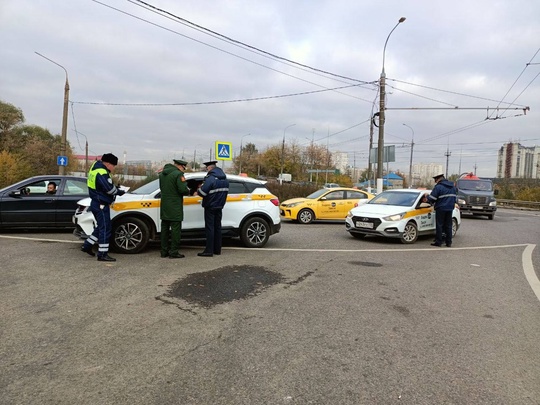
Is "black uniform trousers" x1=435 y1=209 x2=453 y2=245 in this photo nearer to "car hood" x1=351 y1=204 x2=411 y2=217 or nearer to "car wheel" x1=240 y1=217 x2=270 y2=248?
"car hood" x1=351 y1=204 x2=411 y2=217

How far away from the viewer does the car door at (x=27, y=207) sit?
988cm

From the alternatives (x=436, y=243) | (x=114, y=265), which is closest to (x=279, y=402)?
(x=114, y=265)

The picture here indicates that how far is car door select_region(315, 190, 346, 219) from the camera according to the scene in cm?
1530

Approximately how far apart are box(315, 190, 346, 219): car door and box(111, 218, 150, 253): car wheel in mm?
8618

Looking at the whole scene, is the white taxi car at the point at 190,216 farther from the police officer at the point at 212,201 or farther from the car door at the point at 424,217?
the car door at the point at 424,217

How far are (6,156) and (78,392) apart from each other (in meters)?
34.7

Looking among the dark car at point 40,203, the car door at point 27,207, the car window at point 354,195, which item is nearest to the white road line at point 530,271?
the car window at point 354,195

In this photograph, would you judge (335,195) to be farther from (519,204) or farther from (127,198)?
(519,204)

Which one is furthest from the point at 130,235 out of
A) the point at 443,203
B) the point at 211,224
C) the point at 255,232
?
the point at 443,203

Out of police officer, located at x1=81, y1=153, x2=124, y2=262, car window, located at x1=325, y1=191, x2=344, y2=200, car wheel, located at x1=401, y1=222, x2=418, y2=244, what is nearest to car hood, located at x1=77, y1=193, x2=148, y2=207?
police officer, located at x1=81, y1=153, x2=124, y2=262

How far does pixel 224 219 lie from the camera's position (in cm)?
860

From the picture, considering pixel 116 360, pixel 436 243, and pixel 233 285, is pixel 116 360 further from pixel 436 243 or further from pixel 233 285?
pixel 436 243

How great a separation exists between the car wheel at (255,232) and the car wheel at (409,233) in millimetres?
3899

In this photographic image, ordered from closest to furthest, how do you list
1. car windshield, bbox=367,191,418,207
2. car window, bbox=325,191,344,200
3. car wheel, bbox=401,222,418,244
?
1. car wheel, bbox=401,222,418,244
2. car windshield, bbox=367,191,418,207
3. car window, bbox=325,191,344,200
